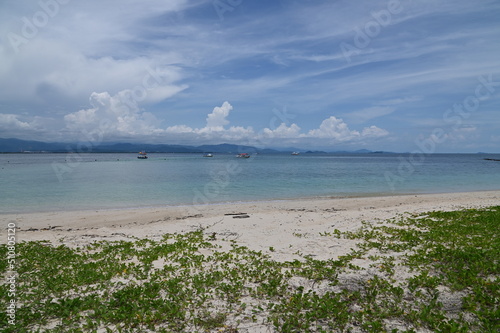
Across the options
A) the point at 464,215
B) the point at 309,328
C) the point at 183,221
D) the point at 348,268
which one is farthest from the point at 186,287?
the point at 464,215

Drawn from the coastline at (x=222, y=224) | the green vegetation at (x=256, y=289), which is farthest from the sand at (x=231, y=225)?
the green vegetation at (x=256, y=289)

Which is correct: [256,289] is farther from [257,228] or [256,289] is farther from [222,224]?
[222,224]

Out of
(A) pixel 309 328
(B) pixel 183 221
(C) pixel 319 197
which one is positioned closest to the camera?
(A) pixel 309 328

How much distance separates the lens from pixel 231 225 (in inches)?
721

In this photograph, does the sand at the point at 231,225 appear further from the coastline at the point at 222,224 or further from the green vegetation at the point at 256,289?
the green vegetation at the point at 256,289

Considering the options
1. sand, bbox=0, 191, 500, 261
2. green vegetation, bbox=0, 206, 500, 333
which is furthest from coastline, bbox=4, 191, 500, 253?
green vegetation, bbox=0, 206, 500, 333

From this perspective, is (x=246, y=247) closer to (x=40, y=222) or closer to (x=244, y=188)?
(x=40, y=222)

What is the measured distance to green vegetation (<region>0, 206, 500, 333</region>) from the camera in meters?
6.89

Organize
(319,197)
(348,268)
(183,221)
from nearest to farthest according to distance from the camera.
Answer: (348,268) → (183,221) → (319,197)

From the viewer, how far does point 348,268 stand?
1005 cm

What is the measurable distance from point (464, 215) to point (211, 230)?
15172 millimetres

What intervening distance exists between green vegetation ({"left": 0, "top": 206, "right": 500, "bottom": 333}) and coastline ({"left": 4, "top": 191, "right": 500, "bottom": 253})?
218cm

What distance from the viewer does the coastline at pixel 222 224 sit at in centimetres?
1446

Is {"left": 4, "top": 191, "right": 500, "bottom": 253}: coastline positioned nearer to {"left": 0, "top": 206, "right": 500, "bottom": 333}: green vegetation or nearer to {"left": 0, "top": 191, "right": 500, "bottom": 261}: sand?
{"left": 0, "top": 191, "right": 500, "bottom": 261}: sand
